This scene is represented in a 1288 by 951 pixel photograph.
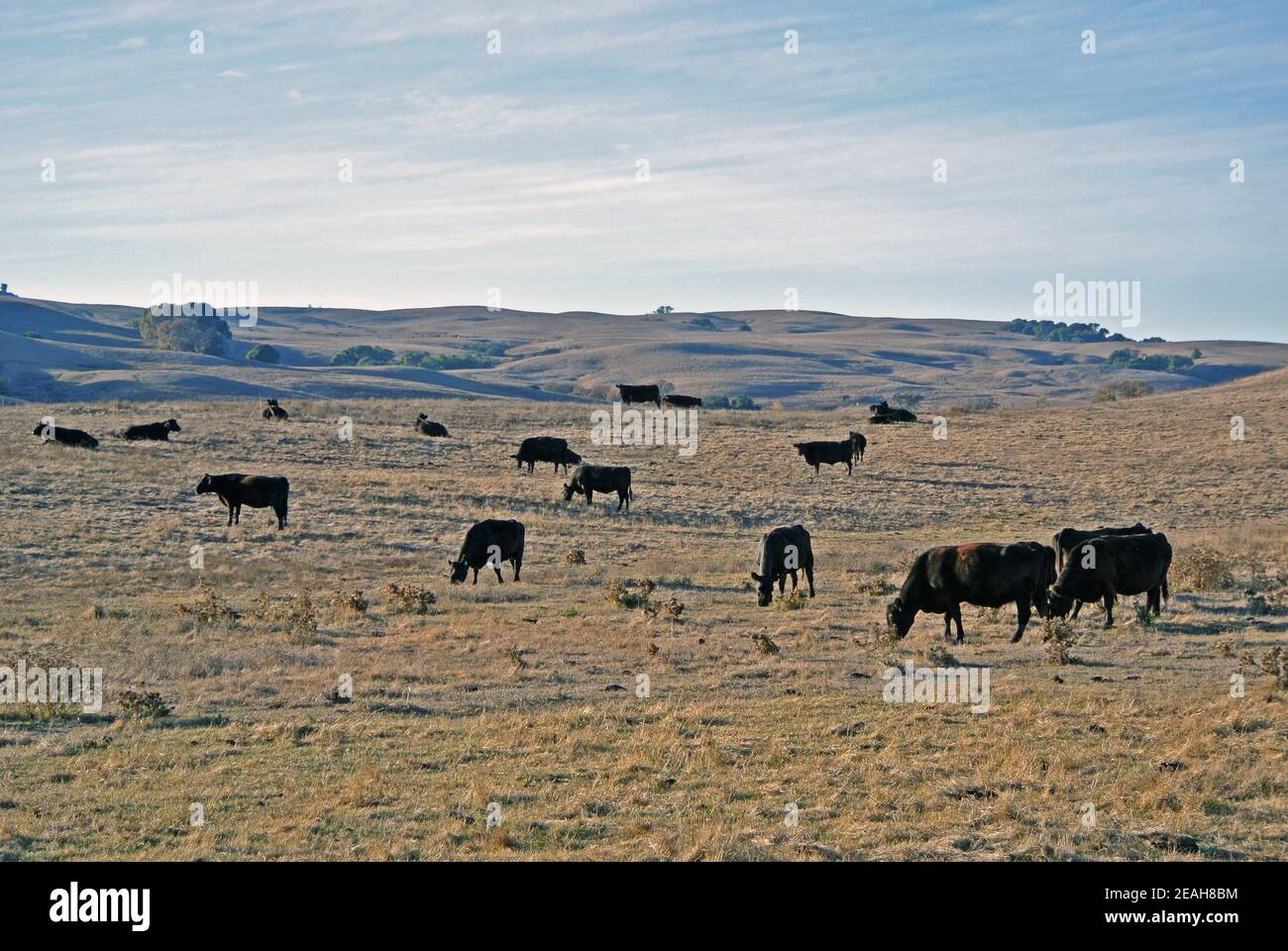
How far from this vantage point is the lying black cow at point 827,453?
4609cm

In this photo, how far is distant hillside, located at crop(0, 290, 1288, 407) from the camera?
9194 cm

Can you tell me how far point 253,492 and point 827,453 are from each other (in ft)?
76.9

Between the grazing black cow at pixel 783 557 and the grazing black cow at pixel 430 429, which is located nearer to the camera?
the grazing black cow at pixel 783 557

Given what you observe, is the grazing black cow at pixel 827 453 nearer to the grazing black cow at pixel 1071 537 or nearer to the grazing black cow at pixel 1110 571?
the grazing black cow at pixel 1071 537

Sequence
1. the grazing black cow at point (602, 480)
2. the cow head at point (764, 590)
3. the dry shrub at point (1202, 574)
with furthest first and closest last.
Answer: the grazing black cow at point (602, 480) → the dry shrub at point (1202, 574) → the cow head at point (764, 590)

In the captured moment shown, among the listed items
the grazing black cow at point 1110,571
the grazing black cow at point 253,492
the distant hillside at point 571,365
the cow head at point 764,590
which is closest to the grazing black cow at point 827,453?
the grazing black cow at point 253,492

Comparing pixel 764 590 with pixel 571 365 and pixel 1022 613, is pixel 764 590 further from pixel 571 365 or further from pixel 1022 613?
pixel 571 365

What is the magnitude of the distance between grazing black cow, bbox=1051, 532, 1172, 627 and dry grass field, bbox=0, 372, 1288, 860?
1.96ft

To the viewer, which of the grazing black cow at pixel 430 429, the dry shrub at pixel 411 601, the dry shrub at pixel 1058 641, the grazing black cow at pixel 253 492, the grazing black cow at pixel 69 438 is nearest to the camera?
the dry shrub at pixel 1058 641

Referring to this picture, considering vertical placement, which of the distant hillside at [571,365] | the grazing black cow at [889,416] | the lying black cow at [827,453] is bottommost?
the lying black cow at [827,453]

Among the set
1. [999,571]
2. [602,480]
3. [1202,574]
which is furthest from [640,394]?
[999,571]

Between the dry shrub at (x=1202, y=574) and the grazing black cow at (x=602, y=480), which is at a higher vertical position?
the grazing black cow at (x=602, y=480)

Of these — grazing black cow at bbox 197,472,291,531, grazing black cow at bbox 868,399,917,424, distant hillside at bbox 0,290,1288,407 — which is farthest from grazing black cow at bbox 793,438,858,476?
distant hillside at bbox 0,290,1288,407

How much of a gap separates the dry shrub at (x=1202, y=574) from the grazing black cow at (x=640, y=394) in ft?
146
